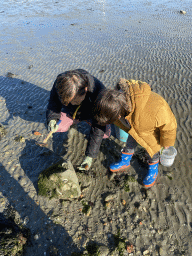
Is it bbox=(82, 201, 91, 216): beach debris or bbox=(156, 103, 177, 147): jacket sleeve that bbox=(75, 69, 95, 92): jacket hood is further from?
bbox=(82, 201, 91, 216): beach debris

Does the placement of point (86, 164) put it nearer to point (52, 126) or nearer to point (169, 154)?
point (52, 126)

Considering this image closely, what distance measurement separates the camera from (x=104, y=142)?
4.29m

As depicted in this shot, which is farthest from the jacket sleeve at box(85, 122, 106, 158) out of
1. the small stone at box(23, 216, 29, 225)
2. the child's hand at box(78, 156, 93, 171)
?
the small stone at box(23, 216, 29, 225)

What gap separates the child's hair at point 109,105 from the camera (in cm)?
181

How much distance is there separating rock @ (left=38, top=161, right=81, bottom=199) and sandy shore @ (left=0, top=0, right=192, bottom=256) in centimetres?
17

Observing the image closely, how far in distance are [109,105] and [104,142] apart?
256 centimetres

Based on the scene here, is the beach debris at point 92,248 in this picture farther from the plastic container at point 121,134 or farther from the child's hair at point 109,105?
the plastic container at point 121,134

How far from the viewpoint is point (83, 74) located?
106 inches

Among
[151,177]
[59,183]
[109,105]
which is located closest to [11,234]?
[59,183]

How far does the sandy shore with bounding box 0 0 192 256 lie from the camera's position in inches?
110

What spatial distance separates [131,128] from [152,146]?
1.89 feet

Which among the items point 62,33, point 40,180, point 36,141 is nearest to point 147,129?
point 40,180

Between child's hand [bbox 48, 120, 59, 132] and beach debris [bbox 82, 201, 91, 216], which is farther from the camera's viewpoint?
child's hand [bbox 48, 120, 59, 132]

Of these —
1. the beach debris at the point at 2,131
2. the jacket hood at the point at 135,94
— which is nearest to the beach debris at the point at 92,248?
the jacket hood at the point at 135,94
